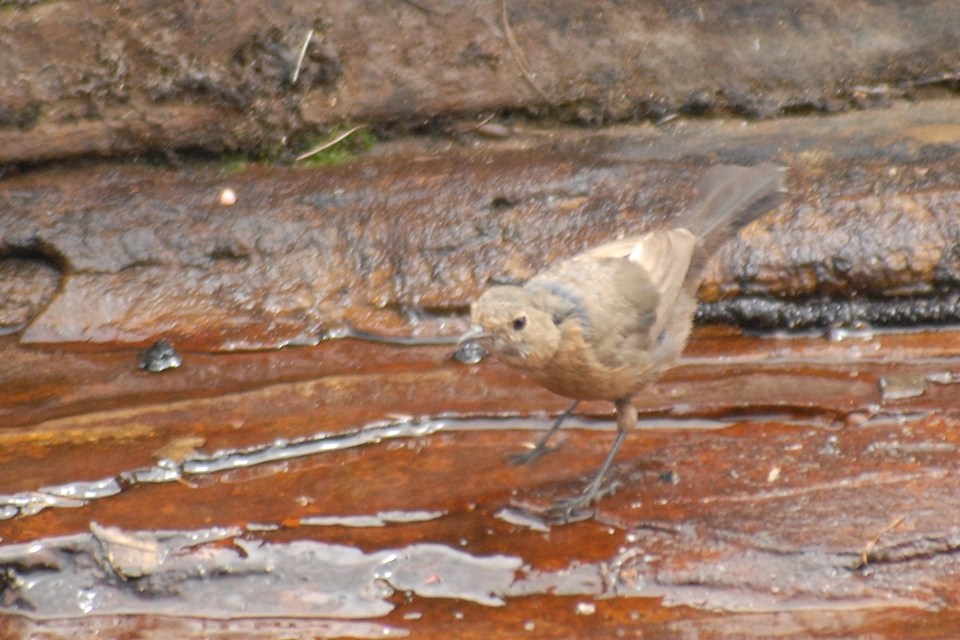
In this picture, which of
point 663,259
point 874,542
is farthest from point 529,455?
point 874,542

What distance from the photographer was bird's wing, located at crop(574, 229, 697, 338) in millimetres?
4949

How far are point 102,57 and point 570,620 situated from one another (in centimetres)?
394

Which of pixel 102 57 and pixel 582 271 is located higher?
pixel 102 57

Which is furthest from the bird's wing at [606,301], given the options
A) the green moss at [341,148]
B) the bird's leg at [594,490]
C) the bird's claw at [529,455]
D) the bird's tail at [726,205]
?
the green moss at [341,148]

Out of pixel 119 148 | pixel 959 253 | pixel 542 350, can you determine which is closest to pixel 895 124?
pixel 959 253

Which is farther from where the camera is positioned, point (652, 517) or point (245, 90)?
point (245, 90)

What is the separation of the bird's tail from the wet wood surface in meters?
0.62

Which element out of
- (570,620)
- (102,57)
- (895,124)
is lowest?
(570,620)

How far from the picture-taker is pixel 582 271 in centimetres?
489

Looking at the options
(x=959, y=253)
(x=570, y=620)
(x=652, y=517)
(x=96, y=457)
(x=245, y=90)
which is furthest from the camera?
(x=245, y=90)

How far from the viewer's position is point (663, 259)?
16.5 feet

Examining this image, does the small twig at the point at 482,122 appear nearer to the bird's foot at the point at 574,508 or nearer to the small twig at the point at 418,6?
the small twig at the point at 418,6

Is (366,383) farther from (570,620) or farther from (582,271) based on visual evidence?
(570,620)

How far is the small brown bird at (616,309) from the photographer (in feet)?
14.7
